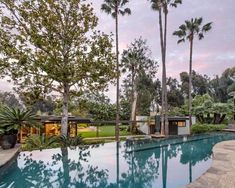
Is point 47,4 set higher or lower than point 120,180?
higher

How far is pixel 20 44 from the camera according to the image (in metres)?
13.6

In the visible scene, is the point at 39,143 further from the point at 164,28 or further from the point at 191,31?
the point at 191,31

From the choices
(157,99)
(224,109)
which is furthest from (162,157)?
(157,99)

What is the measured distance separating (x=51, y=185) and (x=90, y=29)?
407 inches

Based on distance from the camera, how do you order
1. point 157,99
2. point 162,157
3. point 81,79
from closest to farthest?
point 162,157 < point 81,79 < point 157,99

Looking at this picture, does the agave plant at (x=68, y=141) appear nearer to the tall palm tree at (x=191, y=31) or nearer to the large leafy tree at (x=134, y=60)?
the tall palm tree at (x=191, y=31)

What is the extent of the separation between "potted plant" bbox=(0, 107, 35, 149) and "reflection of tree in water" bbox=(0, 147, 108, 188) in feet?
5.18

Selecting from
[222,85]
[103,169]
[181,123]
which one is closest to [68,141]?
[103,169]

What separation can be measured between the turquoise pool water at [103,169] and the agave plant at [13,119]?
4.28 feet

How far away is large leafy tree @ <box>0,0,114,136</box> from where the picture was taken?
44.5 ft

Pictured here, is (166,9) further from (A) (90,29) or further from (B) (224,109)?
(B) (224,109)

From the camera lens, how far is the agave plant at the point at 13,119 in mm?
11617

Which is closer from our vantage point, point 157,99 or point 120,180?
point 120,180

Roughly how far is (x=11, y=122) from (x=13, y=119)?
0.56 ft
